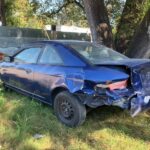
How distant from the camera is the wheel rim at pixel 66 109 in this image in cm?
582

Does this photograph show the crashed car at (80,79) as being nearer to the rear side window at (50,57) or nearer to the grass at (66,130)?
the rear side window at (50,57)

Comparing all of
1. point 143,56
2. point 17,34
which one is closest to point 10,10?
point 17,34

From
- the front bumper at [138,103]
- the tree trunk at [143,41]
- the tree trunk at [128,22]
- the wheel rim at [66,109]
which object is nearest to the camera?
the front bumper at [138,103]

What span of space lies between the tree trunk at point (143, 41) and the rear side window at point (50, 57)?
11.0ft

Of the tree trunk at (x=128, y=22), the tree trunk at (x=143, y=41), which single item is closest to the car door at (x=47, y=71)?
the tree trunk at (x=143, y=41)

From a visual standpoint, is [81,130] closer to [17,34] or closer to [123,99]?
[123,99]

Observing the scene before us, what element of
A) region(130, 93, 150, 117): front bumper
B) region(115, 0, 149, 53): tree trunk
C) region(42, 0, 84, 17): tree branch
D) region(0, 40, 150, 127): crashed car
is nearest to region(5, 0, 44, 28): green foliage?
region(42, 0, 84, 17): tree branch

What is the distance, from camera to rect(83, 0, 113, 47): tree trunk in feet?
30.2

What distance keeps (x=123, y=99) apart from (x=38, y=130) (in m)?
1.55

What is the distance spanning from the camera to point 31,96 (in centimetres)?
707

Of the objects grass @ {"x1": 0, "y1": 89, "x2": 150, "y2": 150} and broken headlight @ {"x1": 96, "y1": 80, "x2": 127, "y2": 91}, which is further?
broken headlight @ {"x1": 96, "y1": 80, "x2": 127, "y2": 91}

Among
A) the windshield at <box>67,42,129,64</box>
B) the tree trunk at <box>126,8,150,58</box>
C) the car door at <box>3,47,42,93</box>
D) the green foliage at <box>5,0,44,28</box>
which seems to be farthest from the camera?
the green foliage at <box>5,0,44,28</box>

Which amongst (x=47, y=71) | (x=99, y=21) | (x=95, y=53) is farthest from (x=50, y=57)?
(x=99, y=21)

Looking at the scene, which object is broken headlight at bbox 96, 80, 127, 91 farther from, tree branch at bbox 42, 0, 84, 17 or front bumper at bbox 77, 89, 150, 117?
tree branch at bbox 42, 0, 84, 17
